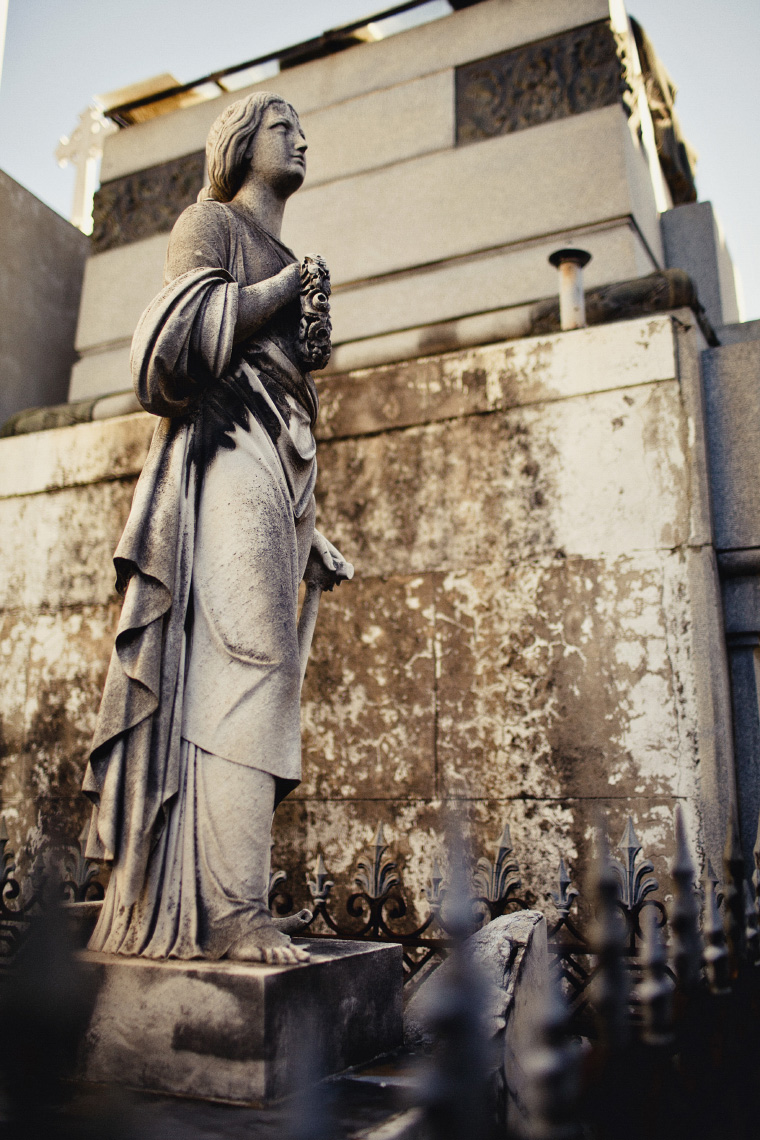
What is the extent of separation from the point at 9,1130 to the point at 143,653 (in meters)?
1.47

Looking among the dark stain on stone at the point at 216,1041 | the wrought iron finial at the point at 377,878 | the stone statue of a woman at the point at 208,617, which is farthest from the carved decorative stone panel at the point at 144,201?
the dark stain on stone at the point at 216,1041

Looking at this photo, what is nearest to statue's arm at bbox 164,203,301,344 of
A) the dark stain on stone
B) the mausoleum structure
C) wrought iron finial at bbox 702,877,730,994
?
the dark stain on stone

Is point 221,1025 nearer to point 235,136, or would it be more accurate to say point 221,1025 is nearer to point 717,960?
point 717,960

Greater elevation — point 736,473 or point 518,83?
point 518,83

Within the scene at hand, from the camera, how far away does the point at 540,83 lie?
5883 mm

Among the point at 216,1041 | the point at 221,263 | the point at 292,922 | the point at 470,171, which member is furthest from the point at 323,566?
the point at 470,171

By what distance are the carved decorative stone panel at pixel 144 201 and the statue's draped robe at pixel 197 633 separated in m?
4.67

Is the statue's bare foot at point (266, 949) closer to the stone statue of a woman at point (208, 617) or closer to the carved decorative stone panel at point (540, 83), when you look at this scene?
the stone statue of a woman at point (208, 617)

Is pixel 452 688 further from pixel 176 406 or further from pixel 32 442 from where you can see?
pixel 32 442

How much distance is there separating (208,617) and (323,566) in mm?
720

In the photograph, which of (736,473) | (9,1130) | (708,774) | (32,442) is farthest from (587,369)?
(9,1130)

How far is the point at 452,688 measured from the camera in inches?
186

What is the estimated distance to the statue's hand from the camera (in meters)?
3.28

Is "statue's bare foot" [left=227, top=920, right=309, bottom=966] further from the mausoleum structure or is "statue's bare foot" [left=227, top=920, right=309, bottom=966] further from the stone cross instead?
the stone cross
